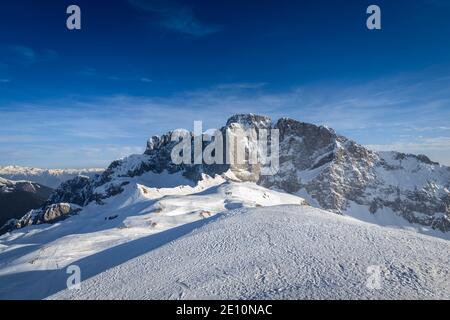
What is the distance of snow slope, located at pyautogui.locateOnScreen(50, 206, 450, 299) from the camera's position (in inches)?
813

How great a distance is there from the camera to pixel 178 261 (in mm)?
27328

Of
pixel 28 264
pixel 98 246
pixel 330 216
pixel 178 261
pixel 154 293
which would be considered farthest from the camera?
pixel 98 246

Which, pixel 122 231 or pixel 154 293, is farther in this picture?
pixel 122 231

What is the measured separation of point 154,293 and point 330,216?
74.5 feet

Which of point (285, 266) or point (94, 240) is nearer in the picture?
point (285, 266)

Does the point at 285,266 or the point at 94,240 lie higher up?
the point at 285,266

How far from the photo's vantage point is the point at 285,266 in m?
24.2

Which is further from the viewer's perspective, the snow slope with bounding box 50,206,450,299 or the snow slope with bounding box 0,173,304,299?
the snow slope with bounding box 0,173,304,299

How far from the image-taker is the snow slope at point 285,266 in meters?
20.6

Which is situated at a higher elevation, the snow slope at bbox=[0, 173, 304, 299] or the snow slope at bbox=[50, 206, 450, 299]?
the snow slope at bbox=[50, 206, 450, 299]

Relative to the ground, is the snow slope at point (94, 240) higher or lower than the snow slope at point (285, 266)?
lower

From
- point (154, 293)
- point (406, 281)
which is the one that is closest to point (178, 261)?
point (154, 293)

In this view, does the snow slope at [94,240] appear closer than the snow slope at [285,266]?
No
